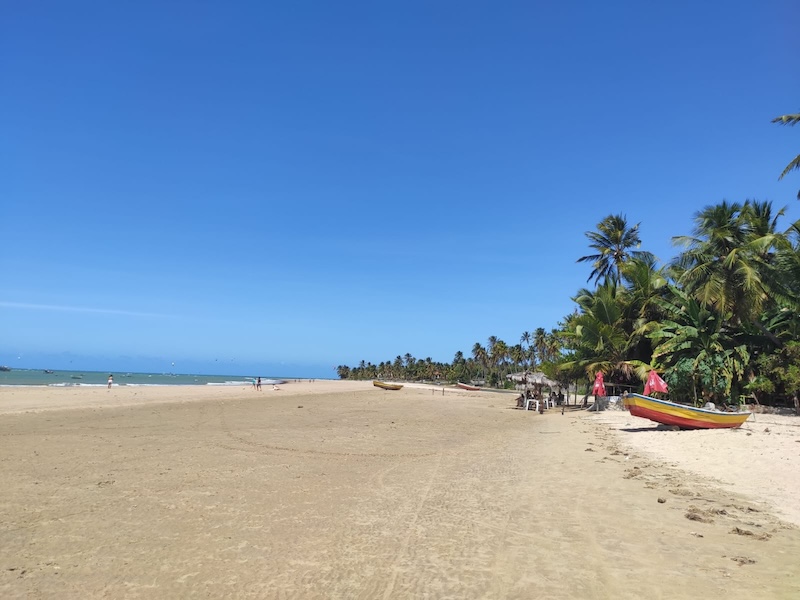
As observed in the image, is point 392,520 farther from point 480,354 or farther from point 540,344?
point 480,354

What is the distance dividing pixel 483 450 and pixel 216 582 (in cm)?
985

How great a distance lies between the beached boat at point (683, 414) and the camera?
15.6m

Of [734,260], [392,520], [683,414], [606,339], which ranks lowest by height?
[392,520]

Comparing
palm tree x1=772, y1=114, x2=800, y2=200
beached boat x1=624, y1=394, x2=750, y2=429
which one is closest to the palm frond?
palm tree x1=772, y1=114, x2=800, y2=200

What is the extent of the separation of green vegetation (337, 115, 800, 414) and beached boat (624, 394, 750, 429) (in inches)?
277

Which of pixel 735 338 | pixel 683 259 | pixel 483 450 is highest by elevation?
pixel 683 259

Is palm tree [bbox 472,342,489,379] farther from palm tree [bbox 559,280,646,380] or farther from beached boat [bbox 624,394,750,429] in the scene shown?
beached boat [bbox 624,394,750,429]

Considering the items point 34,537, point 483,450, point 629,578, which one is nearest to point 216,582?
point 34,537

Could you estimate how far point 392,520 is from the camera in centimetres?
653

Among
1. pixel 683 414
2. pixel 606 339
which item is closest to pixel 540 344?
pixel 606 339

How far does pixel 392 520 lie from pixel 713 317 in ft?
77.5

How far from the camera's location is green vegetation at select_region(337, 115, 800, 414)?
70.6ft

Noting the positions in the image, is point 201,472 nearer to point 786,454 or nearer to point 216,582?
point 216,582

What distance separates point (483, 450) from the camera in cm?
1340
